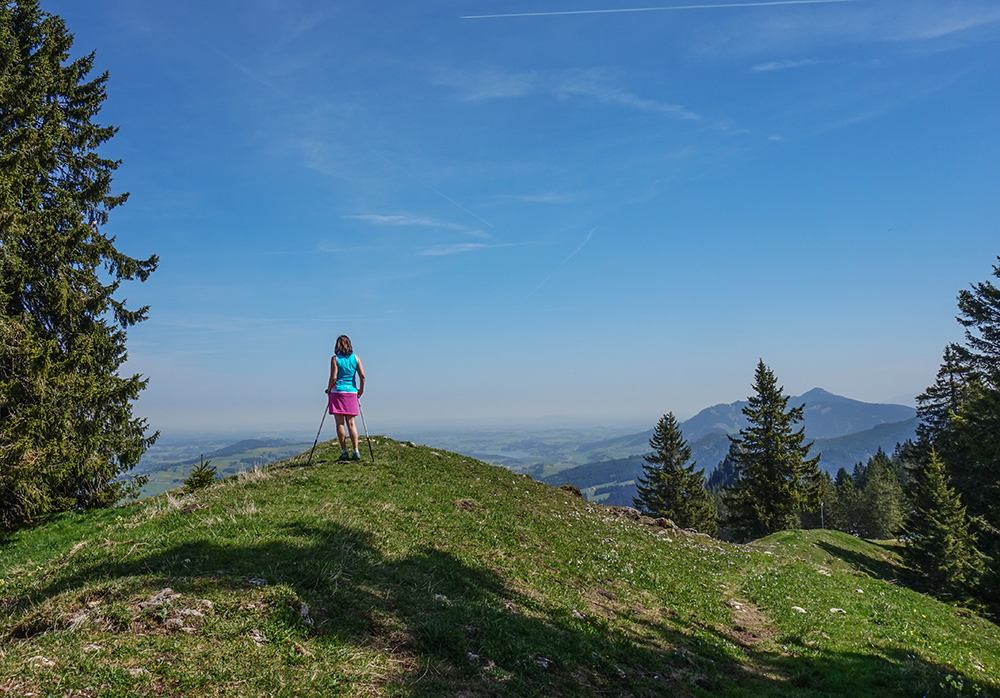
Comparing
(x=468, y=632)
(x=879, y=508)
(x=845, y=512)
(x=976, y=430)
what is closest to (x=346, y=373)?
(x=468, y=632)

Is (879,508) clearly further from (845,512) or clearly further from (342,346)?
(342,346)

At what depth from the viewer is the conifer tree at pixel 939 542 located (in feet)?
111

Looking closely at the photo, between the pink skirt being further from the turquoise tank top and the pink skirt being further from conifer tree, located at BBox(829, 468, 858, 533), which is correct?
conifer tree, located at BBox(829, 468, 858, 533)

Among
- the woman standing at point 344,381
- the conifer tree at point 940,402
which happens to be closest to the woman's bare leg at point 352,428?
the woman standing at point 344,381

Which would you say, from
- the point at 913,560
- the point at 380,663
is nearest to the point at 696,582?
the point at 380,663

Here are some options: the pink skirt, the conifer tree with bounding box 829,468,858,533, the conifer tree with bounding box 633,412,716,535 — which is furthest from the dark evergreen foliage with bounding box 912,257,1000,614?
the conifer tree with bounding box 829,468,858,533

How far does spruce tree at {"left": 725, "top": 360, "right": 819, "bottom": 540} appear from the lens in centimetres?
4544

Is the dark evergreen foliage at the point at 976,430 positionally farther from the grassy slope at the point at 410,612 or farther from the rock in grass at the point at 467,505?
the rock in grass at the point at 467,505

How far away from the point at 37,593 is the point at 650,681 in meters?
9.62

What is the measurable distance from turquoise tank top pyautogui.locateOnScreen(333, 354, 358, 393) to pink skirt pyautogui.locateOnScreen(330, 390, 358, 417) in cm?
15

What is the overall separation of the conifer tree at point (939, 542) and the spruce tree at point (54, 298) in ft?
153

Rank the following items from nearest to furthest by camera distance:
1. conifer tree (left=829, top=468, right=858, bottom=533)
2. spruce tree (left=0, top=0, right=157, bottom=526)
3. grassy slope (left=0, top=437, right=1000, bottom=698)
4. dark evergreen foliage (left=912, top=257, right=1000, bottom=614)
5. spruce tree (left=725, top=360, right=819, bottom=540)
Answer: grassy slope (left=0, top=437, right=1000, bottom=698) < spruce tree (left=0, top=0, right=157, bottom=526) < dark evergreen foliage (left=912, top=257, right=1000, bottom=614) < spruce tree (left=725, top=360, right=819, bottom=540) < conifer tree (left=829, top=468, right=858, bottom=533)

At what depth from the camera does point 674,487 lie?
181 ft

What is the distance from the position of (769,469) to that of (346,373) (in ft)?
145
